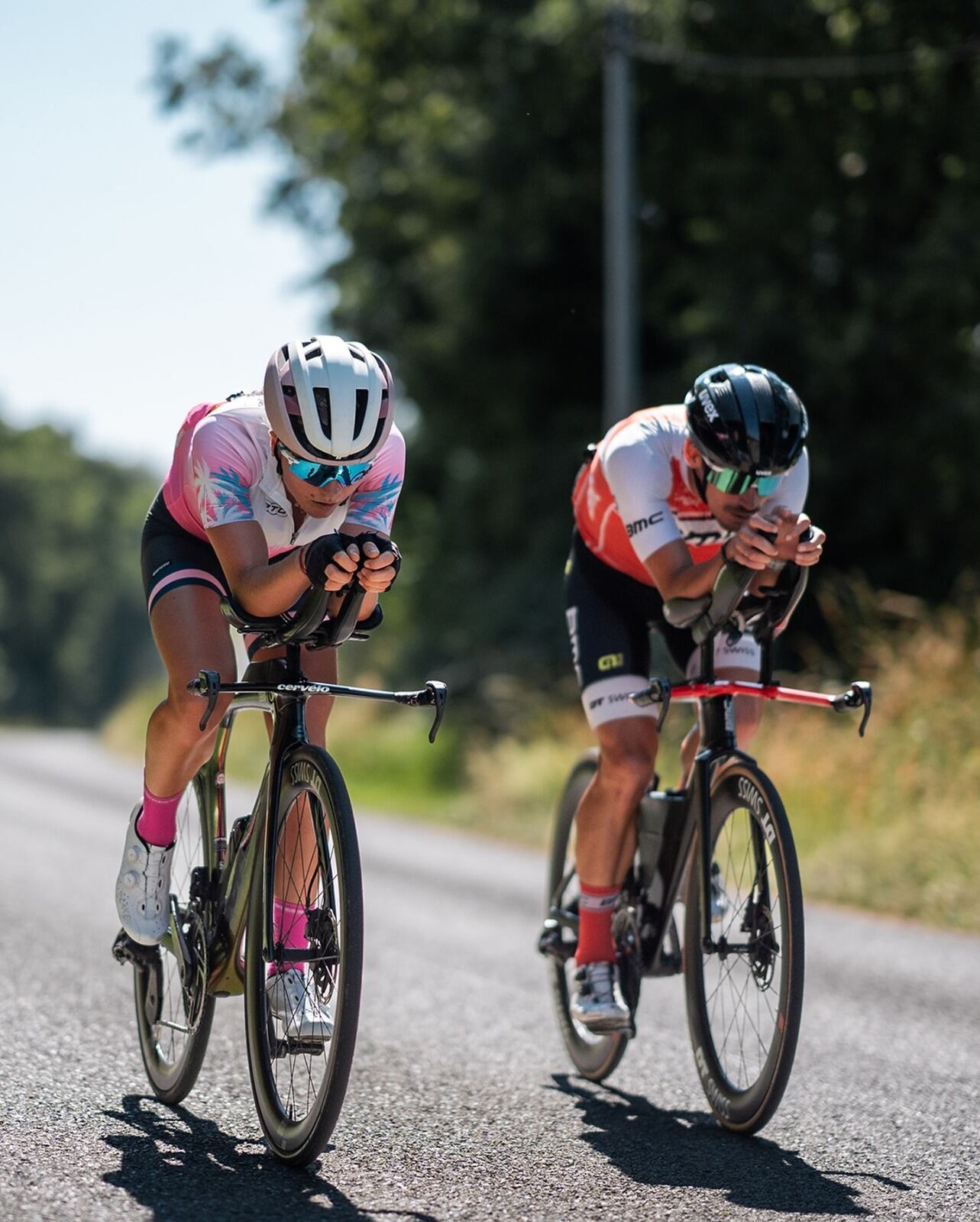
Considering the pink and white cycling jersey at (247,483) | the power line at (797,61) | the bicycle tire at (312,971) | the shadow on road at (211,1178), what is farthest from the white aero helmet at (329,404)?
the power line at (797,61)

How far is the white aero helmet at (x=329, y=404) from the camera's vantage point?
415 centimetres

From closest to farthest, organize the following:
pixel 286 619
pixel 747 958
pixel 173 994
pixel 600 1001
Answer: pixel 286 619, pixel 747 958, pixel 173 994, pixel 600 1001

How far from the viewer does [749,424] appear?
15.5 feet

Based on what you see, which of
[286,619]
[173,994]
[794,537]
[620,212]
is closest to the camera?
[286,619]

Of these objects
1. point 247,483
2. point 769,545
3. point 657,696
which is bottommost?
point 657,696

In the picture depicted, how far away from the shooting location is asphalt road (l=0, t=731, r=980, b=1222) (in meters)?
3.87

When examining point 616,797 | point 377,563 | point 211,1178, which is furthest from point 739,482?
point 211,1178

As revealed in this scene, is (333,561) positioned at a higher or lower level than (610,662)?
higher

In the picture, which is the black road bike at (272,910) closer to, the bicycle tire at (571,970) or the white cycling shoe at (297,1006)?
the white cycling shoe at (297,1006)

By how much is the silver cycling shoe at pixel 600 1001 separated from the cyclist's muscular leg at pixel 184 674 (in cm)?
Answer: 142

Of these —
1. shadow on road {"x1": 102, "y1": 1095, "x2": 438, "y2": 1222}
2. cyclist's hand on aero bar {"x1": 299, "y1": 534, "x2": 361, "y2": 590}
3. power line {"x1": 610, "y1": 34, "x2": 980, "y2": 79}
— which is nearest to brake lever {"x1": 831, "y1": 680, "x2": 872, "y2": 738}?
cyclist's hand on aero bar {"x1": 299, "y1": 534, "x2": 361, "y2": 590}

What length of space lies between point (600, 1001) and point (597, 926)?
0.28 m

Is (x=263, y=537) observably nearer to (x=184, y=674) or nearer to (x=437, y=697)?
(x=184, y=674)

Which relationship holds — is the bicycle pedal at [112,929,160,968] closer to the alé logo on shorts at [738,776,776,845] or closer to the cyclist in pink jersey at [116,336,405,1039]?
the cyclist in pink jersey at [116,336,405,1039]
